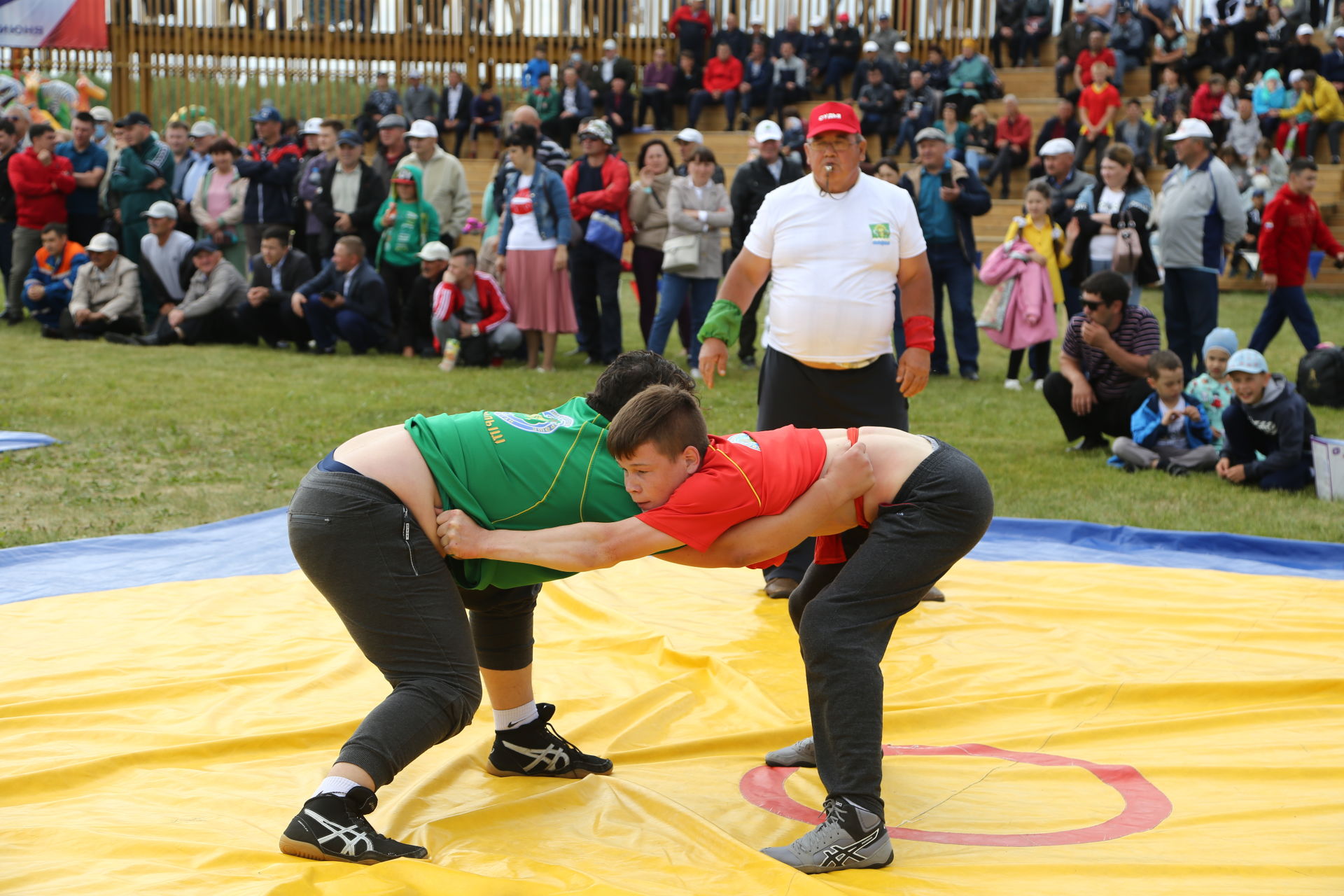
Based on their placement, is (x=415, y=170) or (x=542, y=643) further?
(x=415, y=170)

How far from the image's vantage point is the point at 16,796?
121 inches

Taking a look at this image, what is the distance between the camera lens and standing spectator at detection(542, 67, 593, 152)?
60.6ft

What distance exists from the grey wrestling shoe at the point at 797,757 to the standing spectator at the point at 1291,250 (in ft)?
24.5

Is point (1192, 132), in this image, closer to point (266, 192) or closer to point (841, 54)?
point (266, 192)

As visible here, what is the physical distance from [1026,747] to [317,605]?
8.51 ft

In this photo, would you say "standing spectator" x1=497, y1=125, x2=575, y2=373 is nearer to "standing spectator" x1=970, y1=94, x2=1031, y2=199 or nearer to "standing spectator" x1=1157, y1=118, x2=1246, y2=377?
"standing spectator" x1=1157, y1=118, x2=1246, y2=377

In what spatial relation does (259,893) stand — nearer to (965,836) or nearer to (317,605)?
(965,836)

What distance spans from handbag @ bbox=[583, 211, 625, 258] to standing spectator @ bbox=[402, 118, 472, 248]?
1532mm

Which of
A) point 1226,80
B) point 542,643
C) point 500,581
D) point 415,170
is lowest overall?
point 542,643

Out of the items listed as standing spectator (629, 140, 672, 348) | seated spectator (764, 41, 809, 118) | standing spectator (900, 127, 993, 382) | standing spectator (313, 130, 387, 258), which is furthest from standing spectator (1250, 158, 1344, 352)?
seated spectator (764, 41, 809, 118)

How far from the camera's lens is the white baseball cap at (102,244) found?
12094 mm

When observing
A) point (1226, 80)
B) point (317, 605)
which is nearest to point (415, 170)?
point (317, 605)

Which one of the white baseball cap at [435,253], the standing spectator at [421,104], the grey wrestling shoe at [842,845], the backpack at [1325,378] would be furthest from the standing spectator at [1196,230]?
the standing spectator at [421,104]

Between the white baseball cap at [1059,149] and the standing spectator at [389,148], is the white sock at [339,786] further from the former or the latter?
the standing spectator at [389,148]
